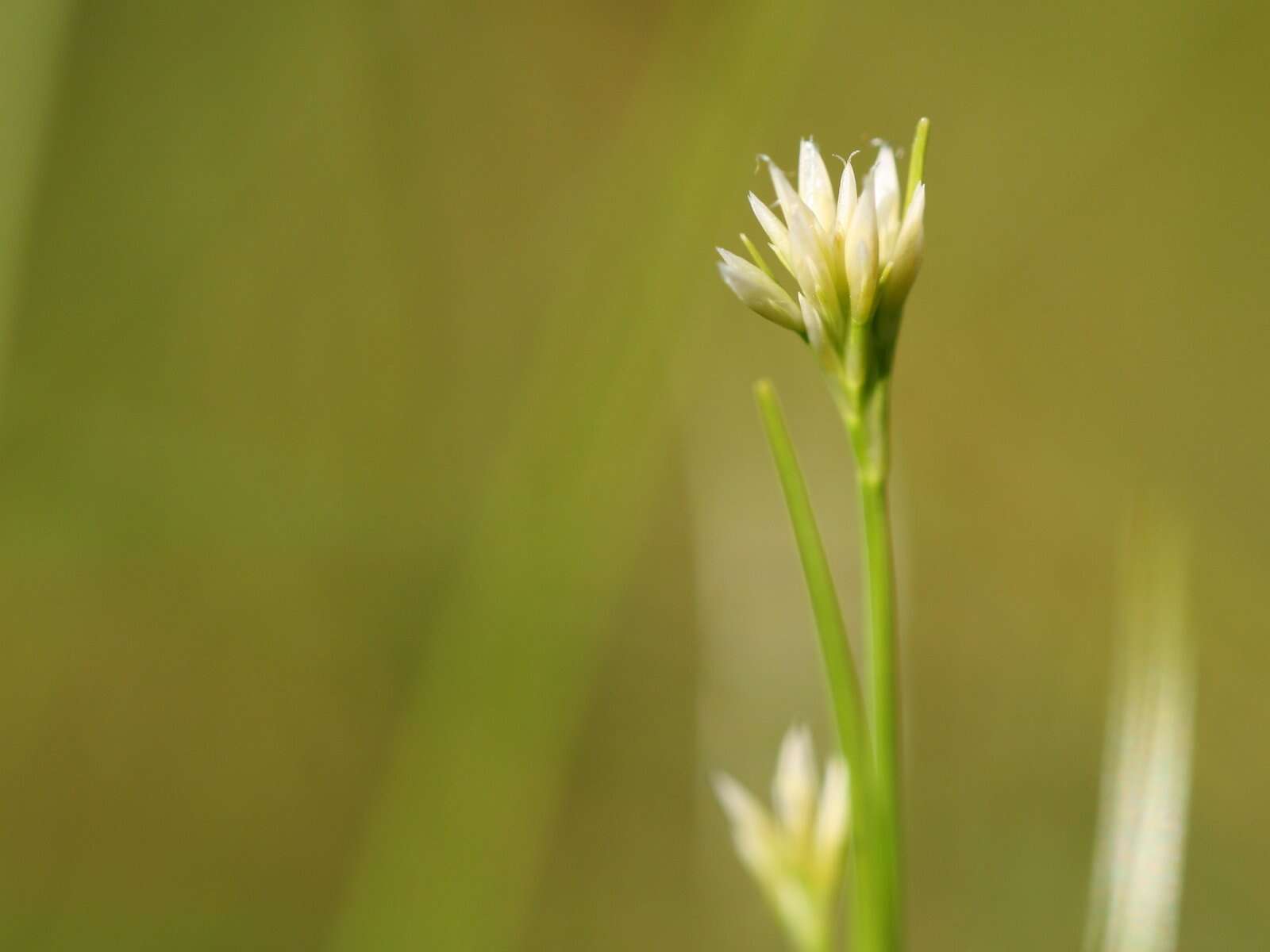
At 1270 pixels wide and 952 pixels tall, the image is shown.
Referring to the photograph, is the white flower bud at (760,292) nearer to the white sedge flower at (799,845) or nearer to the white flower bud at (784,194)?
the white flower bud at (784,194)

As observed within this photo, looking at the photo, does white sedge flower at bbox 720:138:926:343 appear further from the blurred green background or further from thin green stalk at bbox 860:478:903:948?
the blurred green background

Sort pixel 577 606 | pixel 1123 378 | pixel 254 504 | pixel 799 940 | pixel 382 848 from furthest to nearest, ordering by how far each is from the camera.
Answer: pixel 1123 378 < pixel 254 504 < pixel 382 848 < pixel 577 606 < pixel 799 940

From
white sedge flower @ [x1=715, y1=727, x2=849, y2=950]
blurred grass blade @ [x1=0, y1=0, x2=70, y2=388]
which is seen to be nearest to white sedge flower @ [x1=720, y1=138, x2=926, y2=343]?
white sedge flower @ [x1=715, y1=727, x2=849, y2=950]

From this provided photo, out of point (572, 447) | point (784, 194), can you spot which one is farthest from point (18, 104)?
point (784, 194)

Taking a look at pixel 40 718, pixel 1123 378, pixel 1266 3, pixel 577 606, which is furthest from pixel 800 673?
pixel 1266 3

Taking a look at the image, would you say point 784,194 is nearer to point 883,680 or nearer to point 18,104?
point 883,680

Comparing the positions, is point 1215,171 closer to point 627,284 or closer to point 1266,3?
point 1266,3
